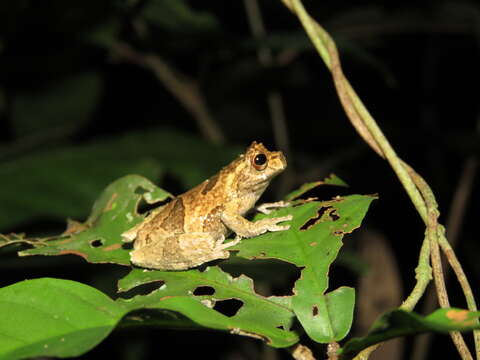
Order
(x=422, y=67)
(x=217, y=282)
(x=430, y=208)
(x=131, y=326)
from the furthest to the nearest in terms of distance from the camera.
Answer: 1. (x=422, y=67)
2. (x=217, y=282)
3. (x=430, y=208)
4. (x=131, y=326)

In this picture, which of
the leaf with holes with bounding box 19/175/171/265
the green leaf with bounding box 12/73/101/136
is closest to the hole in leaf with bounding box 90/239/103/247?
the leaf with holes with bounding box 19/175/171/265

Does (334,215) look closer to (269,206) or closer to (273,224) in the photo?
(273,224)

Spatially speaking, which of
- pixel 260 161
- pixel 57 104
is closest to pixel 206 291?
pixel 260 161

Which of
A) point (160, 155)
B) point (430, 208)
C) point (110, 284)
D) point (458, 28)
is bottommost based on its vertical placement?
point (430, 208)

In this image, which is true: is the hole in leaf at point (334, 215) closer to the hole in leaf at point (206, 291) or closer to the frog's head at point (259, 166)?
the hole in leaf at point (206, 291)

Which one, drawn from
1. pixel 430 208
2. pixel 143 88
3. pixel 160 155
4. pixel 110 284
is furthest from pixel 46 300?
pixel 143 88

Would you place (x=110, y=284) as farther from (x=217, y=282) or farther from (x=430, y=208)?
(x=430, y=208)

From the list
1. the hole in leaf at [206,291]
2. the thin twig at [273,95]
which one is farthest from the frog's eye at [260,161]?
the thin twig at [273,95]

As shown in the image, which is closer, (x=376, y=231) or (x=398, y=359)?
(x=398, y=359)
